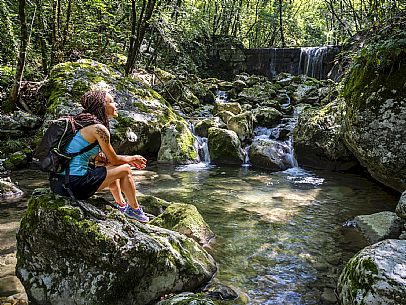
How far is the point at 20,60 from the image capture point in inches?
403

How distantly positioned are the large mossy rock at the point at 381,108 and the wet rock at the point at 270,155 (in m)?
3.42

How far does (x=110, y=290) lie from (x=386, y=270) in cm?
248

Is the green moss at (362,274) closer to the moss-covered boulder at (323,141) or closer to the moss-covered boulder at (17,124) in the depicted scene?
the moss-covered boulder at (323,141)

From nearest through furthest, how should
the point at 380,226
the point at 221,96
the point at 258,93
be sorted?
1. the point at 380,226
2. the point at 258,93
3. the point at 221,96

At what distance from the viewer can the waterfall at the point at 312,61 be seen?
22.6m

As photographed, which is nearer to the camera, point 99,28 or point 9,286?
point 9,286

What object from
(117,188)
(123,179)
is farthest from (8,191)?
(123,179)

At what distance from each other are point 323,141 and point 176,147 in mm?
4465

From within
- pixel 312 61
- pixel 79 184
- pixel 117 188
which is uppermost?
pixel 312 61

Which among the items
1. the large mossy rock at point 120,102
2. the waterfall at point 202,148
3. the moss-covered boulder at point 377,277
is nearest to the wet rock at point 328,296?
the moss-covered boulder at point 377,277

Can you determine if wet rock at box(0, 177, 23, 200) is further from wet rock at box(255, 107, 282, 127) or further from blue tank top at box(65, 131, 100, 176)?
wet rock at box(255, 107, 282, 127)

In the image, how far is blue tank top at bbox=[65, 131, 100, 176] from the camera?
3.45m

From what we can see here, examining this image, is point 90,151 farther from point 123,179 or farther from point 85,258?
point 85,258

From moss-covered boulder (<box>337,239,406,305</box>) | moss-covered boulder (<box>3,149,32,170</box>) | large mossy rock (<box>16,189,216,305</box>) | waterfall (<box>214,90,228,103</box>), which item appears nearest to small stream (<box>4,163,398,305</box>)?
moss-covered boulder (<box>3,149,32,170</box>)
